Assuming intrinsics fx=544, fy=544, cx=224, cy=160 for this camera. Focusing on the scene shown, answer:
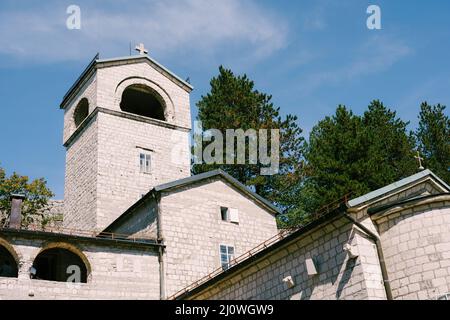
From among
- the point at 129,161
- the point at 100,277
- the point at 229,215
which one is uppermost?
the point at 129,161

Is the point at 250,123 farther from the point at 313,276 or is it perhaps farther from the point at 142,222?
the point at 313,276

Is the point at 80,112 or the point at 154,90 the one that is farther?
the point at 80,112

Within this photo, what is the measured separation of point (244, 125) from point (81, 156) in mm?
12746

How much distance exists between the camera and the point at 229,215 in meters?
24.0

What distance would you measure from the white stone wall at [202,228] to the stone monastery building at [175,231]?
0.05 m

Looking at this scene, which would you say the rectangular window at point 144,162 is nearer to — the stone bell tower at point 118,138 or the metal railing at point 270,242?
the stone bell tower at point 118,138

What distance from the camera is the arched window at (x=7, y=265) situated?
21438 millimetres

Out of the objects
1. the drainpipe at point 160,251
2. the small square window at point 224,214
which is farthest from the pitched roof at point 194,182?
the small square window at point 224,214

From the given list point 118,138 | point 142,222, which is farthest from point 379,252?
point 118,138

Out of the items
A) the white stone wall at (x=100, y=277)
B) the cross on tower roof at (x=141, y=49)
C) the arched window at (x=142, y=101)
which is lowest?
the white stone wall at (x=100, y=277)

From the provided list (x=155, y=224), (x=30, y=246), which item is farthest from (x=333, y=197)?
(x=30, y=246)

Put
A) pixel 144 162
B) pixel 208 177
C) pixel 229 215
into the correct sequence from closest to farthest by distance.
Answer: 1. pixel 229 215
2. pixel 208 177
3. pixel 144 162

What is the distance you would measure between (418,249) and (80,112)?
78.7ft

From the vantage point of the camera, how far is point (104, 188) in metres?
27.2
